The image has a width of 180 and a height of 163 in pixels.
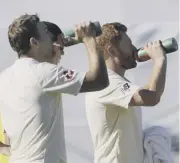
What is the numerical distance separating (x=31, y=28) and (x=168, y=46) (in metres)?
0.58

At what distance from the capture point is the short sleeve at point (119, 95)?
2801mm

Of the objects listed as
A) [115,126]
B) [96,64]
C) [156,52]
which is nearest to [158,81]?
[156,52]

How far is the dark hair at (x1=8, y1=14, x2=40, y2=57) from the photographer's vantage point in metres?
2.57

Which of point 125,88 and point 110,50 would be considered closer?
point 125,88

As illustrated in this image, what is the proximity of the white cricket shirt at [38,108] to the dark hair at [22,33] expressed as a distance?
46 millimetres

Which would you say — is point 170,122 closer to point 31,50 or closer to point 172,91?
point 172,91

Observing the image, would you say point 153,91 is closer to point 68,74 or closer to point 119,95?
point 119,95

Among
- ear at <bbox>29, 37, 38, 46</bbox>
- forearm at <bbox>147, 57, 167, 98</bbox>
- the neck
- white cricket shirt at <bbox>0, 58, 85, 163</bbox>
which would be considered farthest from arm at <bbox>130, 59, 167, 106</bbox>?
ear at <bbox>29, 37, 38, 46</bbox>

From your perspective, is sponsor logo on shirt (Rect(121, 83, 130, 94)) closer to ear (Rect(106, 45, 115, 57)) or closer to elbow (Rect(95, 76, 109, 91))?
ear (Rect(106, 45, 115, 57))

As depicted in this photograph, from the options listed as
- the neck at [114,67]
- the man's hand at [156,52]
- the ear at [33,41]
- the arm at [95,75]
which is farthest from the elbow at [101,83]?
the neck at [114,67]

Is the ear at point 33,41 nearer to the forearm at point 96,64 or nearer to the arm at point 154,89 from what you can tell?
the forearm at point 96,64

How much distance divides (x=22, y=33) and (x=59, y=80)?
231 millimetres

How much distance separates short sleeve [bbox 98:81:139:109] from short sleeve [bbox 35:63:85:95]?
362 millimetres

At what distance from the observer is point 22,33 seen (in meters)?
2.58
